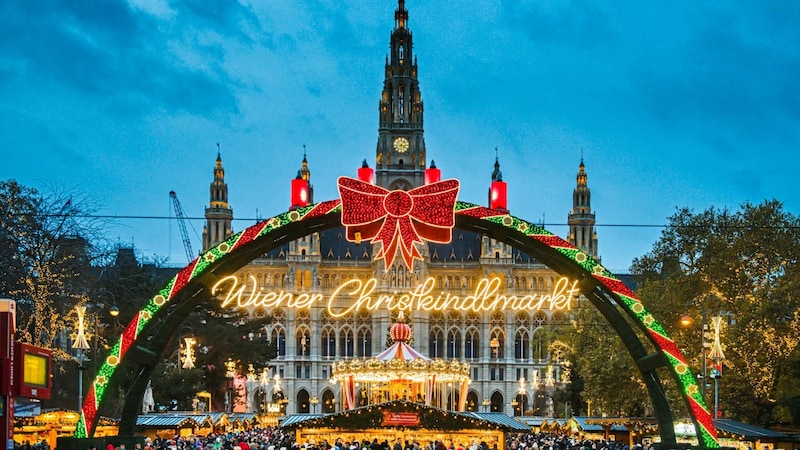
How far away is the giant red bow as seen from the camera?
71.9 ft

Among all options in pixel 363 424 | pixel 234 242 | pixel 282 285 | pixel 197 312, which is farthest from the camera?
pixel 282 285

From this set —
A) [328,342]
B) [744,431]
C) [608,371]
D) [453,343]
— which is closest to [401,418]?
[744,431]

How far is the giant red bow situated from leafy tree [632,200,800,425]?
2061cm

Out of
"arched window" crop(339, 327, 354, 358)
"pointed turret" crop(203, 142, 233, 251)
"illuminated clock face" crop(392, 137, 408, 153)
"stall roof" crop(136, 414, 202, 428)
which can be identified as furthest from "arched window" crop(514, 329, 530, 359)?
"stall roof" crop(136, 414, 202, 428)

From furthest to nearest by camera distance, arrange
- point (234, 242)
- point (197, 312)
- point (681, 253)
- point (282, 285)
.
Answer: point (282, 285)
point (197, 312)
point (681, 253)
point (234, 242)

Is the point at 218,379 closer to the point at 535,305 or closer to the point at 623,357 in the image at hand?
the point at 623,357

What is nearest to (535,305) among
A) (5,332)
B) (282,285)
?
(5,332)

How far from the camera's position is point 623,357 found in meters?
49.4

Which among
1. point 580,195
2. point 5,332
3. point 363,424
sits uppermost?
point 580,195

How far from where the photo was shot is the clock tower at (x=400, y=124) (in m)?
108

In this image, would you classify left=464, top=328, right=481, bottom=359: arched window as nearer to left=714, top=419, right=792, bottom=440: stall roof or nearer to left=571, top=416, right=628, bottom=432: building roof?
left=571, top=416, right=628, bottom=432: building roof

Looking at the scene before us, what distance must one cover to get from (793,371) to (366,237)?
29.9 metres

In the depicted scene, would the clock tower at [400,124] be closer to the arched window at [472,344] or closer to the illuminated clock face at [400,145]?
the illuminated clock face at [400,145]

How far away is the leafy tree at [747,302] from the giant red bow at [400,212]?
20606 millimetres
